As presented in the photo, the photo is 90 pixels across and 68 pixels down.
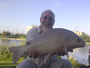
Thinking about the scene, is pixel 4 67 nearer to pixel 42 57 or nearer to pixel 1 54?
pixel 1 54

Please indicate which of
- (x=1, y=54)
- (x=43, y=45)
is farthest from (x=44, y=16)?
(x=1, y=54)

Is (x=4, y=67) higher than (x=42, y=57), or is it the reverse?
(x=42, y=57)

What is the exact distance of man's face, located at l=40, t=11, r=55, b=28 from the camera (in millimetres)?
2969

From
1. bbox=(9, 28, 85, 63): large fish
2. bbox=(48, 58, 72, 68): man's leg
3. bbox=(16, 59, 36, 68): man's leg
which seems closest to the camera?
bbox=(9, 28, 85, 63): large fish

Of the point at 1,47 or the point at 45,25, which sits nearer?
the point at 45,25

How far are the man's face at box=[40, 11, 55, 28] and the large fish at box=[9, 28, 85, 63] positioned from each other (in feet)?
1.16

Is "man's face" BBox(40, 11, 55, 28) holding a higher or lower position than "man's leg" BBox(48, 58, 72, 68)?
higher

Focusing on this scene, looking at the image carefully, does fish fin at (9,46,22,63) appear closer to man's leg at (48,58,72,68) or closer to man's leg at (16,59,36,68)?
man's leg at (16,59,36,68)

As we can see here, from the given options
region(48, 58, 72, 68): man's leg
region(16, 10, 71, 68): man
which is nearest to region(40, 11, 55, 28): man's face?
region(16, 10, 71, 68): man

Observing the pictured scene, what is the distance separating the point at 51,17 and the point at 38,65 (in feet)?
3.27

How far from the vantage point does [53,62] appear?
2.96 m

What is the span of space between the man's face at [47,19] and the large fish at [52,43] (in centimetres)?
35

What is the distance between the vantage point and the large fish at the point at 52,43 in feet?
8.23

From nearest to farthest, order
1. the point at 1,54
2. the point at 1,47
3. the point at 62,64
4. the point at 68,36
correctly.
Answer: the point at 68,36, the point at 62,64, the point at 1,54, the point at 1,47
